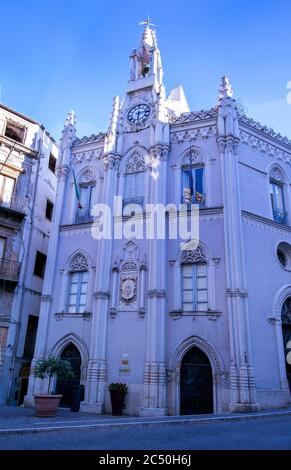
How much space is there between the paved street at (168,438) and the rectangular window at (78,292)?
9.37 m

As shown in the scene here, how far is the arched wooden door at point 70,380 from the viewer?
1867 centimetres

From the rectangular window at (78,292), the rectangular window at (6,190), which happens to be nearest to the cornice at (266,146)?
the rectangular window at (78,292)

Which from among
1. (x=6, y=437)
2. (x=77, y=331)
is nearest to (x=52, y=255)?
(x=77, y=331)

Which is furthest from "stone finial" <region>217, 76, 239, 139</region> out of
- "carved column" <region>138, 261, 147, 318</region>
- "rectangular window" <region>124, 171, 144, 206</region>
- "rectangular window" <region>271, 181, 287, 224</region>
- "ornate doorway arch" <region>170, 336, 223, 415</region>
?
"ornate doorway arch" <region>170, 336, 223, 415</region>

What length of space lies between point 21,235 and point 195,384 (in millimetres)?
13572

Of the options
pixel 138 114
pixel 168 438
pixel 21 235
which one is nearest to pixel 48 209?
pixel 21 235

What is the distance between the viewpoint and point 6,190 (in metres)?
23.9

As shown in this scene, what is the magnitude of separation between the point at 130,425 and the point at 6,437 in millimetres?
3624

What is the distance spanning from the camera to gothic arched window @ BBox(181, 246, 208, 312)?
695 inches

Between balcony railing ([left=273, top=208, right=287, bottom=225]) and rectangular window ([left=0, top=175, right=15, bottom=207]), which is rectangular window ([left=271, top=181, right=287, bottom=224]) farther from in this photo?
rectangular window ([left=0, top=175, right=15, bottom=207])

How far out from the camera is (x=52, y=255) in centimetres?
2145

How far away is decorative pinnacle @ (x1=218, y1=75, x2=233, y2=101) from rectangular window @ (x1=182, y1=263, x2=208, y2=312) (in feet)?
30.0

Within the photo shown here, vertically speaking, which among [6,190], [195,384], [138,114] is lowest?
[195,384]

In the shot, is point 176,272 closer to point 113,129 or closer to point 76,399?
point 76,399
